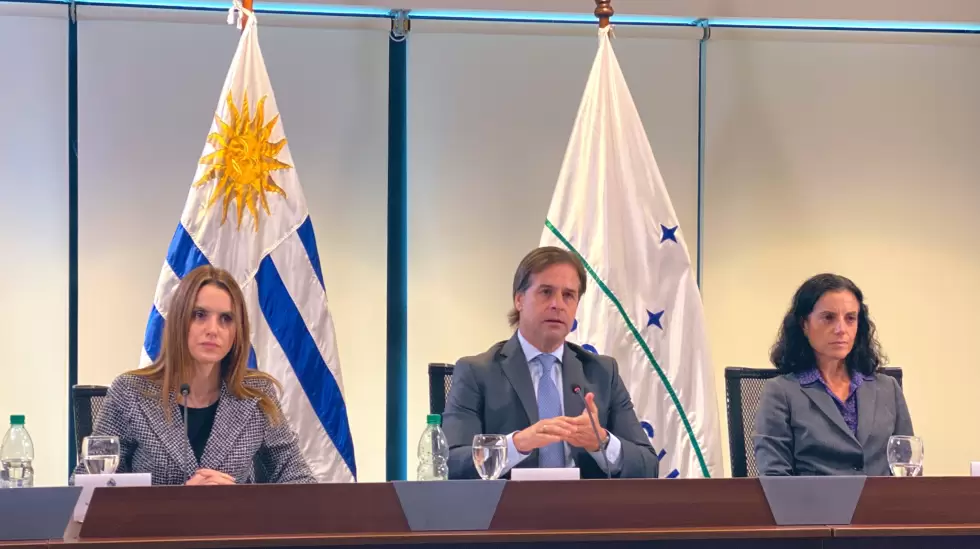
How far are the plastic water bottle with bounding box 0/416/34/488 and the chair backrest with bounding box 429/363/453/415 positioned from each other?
1039mm

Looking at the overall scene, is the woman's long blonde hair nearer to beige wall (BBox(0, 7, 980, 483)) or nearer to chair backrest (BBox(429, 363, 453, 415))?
chair backrest (BBox(429, 363, 453, 415))

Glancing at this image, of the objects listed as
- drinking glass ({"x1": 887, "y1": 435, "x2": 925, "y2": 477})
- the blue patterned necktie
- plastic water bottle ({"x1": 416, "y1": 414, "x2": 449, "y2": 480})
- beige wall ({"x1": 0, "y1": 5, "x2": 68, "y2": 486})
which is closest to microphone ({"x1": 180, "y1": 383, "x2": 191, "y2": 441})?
plastic water bottle ({"x1": 416, "y1": 414, "x2": 449, "y2": 480})

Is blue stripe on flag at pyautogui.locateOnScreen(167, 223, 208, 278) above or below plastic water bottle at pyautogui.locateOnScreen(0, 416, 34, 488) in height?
above

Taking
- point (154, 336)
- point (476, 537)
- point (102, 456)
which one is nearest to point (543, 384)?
point (476, 537)

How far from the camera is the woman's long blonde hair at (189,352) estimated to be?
261 cm

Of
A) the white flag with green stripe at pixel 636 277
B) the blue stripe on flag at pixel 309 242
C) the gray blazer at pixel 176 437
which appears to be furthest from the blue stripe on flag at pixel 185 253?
the white flag with green stripe at pixel 636 277

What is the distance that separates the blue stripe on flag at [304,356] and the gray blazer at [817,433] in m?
1.33

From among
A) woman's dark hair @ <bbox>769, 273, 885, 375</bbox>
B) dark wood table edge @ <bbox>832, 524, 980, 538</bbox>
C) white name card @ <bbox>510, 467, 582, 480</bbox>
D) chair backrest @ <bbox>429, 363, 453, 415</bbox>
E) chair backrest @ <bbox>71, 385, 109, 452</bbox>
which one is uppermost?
woman's dark hair @ <bbox>769, 273, 885, 375</bbox>

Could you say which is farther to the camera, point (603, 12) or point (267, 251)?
point (603, 12)

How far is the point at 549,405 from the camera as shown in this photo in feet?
9.20

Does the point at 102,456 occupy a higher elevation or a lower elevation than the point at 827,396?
lower

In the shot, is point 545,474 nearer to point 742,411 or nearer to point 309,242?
point 742,411

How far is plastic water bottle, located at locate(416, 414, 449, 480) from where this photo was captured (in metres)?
2.44

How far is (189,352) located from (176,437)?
0.22 m
